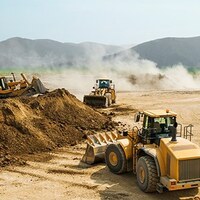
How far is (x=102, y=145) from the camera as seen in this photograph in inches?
543

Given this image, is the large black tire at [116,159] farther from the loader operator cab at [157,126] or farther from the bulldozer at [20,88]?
the bulldozer at [20,88]

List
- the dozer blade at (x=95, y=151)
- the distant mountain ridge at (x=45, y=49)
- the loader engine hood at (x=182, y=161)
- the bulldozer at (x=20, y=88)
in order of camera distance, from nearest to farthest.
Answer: the loader engine hood at (x=182, y=161) → the dozer blade at (x=95, y=151) → the bulldozer at (x=20, y=88) → the distant mountain ridge at (x=45, y=49)

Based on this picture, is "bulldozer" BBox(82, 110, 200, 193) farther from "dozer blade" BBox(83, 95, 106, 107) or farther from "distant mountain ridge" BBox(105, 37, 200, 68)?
"distant mountain ridge" BBox(105, 37, 200, 68)

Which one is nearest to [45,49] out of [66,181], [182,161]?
[66,181]

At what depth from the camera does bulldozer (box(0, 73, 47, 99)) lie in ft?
84.2

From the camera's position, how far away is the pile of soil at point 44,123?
49.8 ft

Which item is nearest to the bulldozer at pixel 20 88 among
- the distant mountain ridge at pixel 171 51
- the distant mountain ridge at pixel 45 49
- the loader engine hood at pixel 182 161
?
the loader engine hood at pixel 182 161

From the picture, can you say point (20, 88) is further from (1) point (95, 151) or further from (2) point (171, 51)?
(2) point (171, 51)

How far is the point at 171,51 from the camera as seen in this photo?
4963 inches

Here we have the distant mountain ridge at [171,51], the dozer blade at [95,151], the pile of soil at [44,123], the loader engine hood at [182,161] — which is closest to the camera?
the loader engine hood at [182,161]

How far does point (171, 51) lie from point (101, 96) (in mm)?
102283

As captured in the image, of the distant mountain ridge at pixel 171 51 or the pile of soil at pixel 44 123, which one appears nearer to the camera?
the pile of soil at pixel 44 123

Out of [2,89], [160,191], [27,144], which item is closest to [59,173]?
[27,144]

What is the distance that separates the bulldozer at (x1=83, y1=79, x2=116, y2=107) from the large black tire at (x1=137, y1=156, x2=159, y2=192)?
1650 cm
